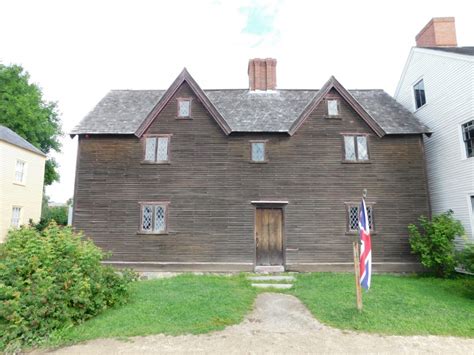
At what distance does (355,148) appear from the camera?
46.8 feet

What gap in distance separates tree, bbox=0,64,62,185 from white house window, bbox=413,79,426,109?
3266 centimetres

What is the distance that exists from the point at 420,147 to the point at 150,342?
14292mm

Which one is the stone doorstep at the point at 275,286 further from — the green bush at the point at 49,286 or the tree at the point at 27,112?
the tree at the point at 27,112

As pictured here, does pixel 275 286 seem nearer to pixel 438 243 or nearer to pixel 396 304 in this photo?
pixel 396 304

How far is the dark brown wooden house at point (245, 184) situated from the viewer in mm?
13438

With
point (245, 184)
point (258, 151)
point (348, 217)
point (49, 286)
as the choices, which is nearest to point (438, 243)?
point (348, 217)

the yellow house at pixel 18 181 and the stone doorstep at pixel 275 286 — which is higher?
the yellow house at pixel 18 181

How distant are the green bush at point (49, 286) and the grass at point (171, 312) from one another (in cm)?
39

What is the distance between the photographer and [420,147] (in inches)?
559

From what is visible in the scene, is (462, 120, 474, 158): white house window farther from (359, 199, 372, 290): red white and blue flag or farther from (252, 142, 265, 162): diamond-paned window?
(252, 142, 265, 162): diamond-paned window

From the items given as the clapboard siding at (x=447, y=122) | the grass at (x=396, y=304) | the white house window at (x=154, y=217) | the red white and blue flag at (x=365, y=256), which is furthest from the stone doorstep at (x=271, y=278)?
the clapboard siding at (x=447, y=122)

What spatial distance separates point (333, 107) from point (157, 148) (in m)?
8.99

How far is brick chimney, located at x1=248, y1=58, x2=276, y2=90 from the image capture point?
57.1 feet

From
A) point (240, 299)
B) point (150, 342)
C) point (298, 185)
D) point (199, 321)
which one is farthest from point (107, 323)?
point (298, 185)
